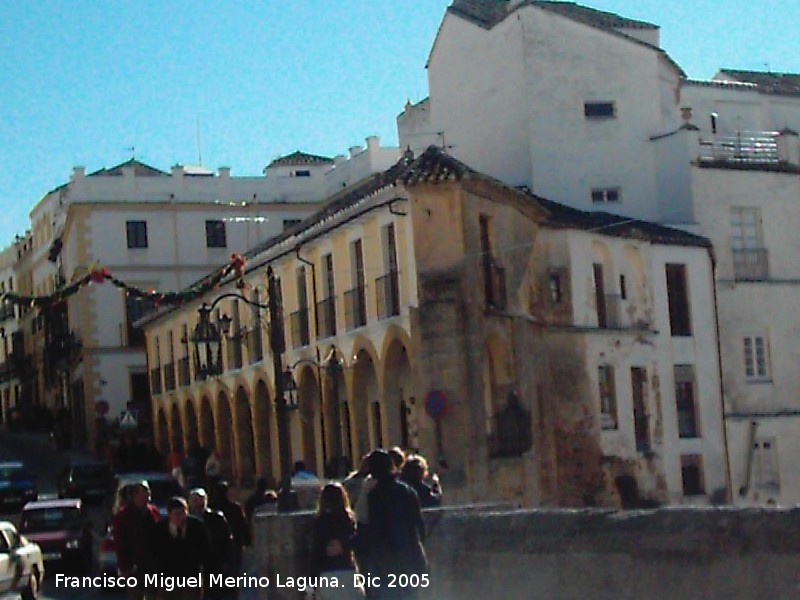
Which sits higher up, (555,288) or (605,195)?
(605,195)

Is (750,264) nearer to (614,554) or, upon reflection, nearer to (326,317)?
(326,317)

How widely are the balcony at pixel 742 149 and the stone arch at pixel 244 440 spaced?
14241 millimetres

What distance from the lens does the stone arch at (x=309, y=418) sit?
119 ft

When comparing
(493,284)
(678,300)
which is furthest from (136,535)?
(678,300)

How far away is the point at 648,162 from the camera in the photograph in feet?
133

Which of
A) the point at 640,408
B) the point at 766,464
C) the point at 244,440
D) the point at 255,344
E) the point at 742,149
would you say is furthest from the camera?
the point at 244,440

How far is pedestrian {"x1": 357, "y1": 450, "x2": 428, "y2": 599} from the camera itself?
10.9m

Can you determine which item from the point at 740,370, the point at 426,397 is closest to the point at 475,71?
the point at 740,370

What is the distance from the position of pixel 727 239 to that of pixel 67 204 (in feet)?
89.8

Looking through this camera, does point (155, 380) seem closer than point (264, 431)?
No

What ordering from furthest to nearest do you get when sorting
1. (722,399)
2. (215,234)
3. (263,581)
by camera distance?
(215,234), (722,399), (263,581)

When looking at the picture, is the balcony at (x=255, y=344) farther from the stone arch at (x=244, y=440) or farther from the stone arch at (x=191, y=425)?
the stone arch at (x=191, y=425)

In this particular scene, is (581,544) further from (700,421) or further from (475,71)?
(475,71)

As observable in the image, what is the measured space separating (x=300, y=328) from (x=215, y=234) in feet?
69.8
